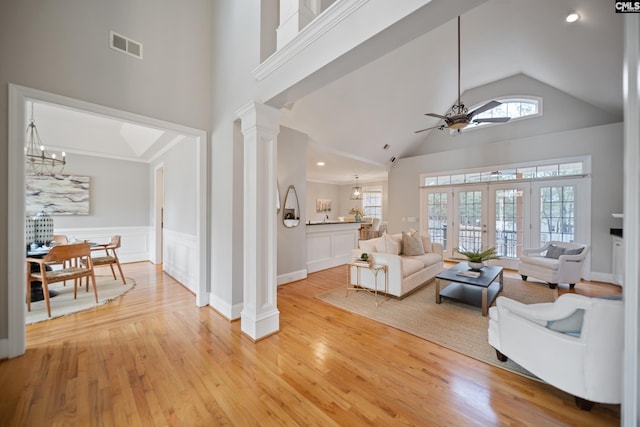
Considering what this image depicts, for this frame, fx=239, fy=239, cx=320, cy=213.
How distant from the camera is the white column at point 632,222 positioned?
101 cm

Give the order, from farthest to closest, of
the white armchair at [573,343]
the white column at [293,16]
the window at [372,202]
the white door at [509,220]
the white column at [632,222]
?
1. the window at [372,202]
2. the white door at [509,220]
3. the white column at [293,16]
4. the white armchair at [573,343]
5. the white column at [632,222]

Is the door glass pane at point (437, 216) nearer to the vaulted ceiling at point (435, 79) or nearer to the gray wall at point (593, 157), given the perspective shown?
the gray wall at point (593, 157)

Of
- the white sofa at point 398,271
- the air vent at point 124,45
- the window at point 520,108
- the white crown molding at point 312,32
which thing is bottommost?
the white sofa at point 398,271

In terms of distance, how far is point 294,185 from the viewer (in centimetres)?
455

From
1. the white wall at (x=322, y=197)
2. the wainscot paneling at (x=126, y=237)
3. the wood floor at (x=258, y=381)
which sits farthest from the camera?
the white wall at (x=322, y=197)

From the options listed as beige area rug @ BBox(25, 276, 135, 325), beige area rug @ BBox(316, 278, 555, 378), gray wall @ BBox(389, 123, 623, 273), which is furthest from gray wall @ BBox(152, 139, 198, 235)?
gray wall @ BBox(389, 123, 623, 273)

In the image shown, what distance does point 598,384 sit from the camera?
4.80 feet

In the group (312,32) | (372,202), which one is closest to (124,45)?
(312,32)

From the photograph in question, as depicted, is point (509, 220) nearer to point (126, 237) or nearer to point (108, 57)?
point (108, 57)

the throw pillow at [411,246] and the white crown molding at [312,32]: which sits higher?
the white crown molding at [312,32]

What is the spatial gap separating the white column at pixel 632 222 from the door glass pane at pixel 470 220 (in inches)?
214

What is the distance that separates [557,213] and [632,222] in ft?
17.4

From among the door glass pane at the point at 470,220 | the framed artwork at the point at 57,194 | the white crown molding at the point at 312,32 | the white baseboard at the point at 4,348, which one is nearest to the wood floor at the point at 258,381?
the white baseboard at the point at 4,348

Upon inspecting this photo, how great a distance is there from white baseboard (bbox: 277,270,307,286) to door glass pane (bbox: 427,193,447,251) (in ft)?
13.6
